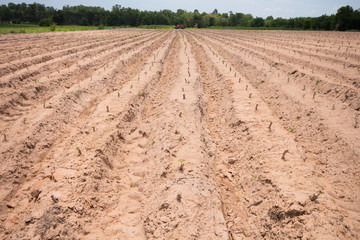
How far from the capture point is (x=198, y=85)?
8.09 metres

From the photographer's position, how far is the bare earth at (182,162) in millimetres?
2932

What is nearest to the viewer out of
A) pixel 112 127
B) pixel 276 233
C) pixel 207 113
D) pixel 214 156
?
pixel 276 233

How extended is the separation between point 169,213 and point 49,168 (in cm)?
278

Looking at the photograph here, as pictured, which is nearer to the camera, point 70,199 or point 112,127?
point 70,199

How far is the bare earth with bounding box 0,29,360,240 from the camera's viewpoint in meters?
2.93

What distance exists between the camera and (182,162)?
3.97m

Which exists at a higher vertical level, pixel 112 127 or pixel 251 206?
pixel 112 127

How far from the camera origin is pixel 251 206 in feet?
11.1

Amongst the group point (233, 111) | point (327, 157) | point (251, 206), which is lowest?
point (251, 206)

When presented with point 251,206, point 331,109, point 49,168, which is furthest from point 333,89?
point 49,168

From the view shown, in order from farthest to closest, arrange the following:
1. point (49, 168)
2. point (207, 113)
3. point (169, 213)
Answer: point (207, 113)
point (49, 168)
point (169, 213)

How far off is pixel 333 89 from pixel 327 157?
3.85m

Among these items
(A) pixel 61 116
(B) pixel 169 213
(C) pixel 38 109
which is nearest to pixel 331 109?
(B) pixel 169 213

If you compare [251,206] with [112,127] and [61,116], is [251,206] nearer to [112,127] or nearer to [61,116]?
[112,127]
